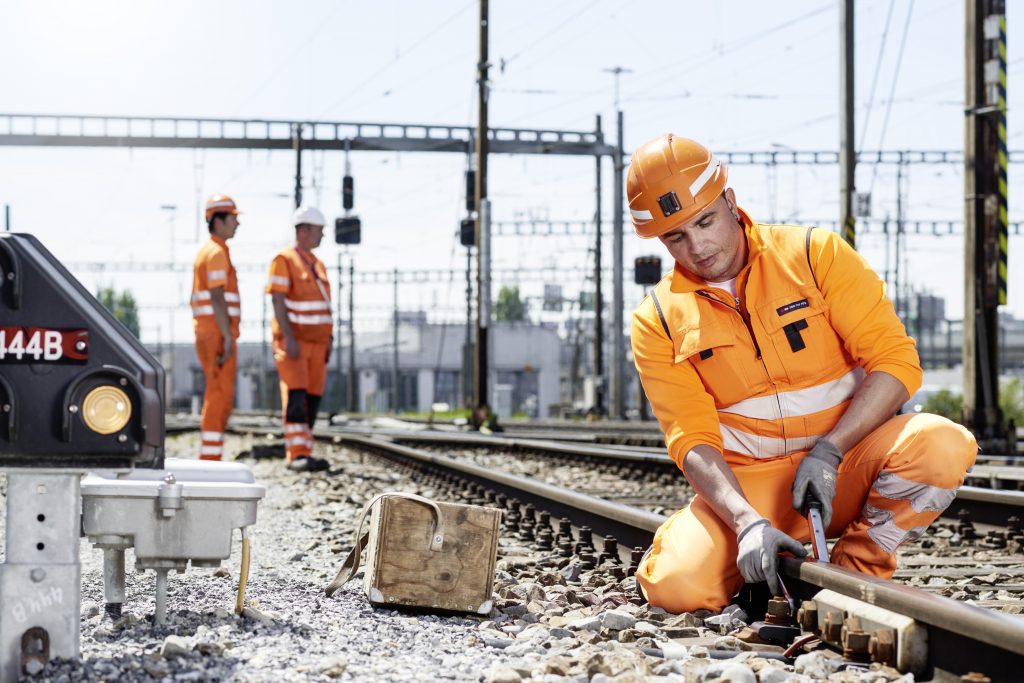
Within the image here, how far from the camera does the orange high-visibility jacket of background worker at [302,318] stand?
34.0 ft

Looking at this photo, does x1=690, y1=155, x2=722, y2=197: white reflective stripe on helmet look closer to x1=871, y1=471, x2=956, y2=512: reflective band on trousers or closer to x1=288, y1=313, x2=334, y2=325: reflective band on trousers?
x1=871, y1=471, x2=956, y2=512: reflective band on trousers

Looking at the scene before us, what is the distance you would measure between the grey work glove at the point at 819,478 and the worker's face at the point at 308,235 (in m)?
7.30

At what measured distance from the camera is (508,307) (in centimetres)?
11006

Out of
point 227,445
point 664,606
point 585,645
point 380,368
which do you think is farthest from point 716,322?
point 380,368

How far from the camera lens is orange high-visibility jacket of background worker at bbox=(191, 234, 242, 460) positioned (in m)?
9.31

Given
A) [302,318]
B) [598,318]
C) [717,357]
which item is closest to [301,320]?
[302,318]

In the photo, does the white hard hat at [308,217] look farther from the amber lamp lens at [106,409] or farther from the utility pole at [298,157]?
the utility pole at [298,157]

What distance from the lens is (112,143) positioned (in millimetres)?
32812

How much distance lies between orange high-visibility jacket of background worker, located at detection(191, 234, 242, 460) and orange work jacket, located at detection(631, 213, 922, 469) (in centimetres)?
577

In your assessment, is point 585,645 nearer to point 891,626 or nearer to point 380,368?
point 891,626

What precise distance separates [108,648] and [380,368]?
2733 inches

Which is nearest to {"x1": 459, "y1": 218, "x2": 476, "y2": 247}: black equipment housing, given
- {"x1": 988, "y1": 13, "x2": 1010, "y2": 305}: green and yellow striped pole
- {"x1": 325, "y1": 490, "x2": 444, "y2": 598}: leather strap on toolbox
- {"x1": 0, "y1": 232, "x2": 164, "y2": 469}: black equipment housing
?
{"x1": 988, "y1": 13, "x2": 1010, "y2": 305}: green and yellow striped pole

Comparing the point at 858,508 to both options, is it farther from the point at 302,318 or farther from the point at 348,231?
the point at 348,231

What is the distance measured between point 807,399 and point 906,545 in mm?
1799
